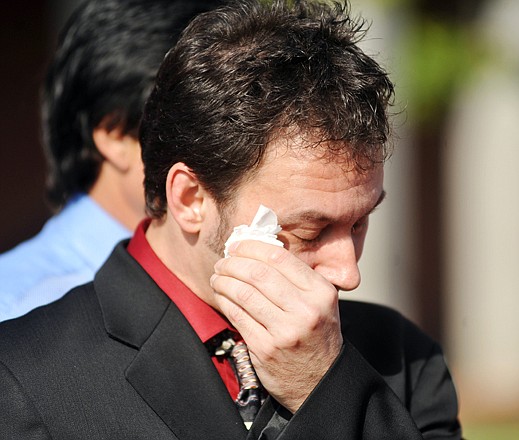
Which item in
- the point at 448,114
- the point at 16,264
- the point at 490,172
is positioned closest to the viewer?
the point at 16,264

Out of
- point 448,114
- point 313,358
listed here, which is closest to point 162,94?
point 313,358

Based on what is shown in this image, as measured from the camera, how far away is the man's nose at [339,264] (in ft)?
9.56

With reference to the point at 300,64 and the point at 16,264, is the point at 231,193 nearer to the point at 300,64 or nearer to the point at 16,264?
the point at 300,64

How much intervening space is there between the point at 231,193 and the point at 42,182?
6.40m

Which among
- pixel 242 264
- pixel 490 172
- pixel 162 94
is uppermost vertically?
pixel 162 94

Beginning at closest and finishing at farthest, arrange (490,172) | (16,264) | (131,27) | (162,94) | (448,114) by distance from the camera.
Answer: (162,94)
(16,264)
(131,27)
(448,114)
(490,172)

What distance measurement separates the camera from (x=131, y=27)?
4109mm

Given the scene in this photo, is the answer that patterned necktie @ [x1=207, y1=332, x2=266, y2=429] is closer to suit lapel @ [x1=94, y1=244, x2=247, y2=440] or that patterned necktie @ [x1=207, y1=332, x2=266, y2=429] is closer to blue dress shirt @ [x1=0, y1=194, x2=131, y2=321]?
suit lapel @ [x1=94, y1=244, x2=247, y2=440]

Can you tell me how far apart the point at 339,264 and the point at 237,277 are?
31 cm

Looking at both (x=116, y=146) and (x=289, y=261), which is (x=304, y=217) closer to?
(x=289, y=261)

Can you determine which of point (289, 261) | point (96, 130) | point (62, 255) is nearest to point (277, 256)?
point (289, 261)

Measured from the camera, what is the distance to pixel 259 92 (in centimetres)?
292

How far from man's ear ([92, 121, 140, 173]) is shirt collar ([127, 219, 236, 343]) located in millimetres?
778

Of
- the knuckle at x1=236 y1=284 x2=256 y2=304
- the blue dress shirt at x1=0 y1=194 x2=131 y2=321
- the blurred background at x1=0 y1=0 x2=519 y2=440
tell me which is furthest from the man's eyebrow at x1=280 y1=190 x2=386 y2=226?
the blurred background at x1=0 y1=0 x2=519 y2=440
